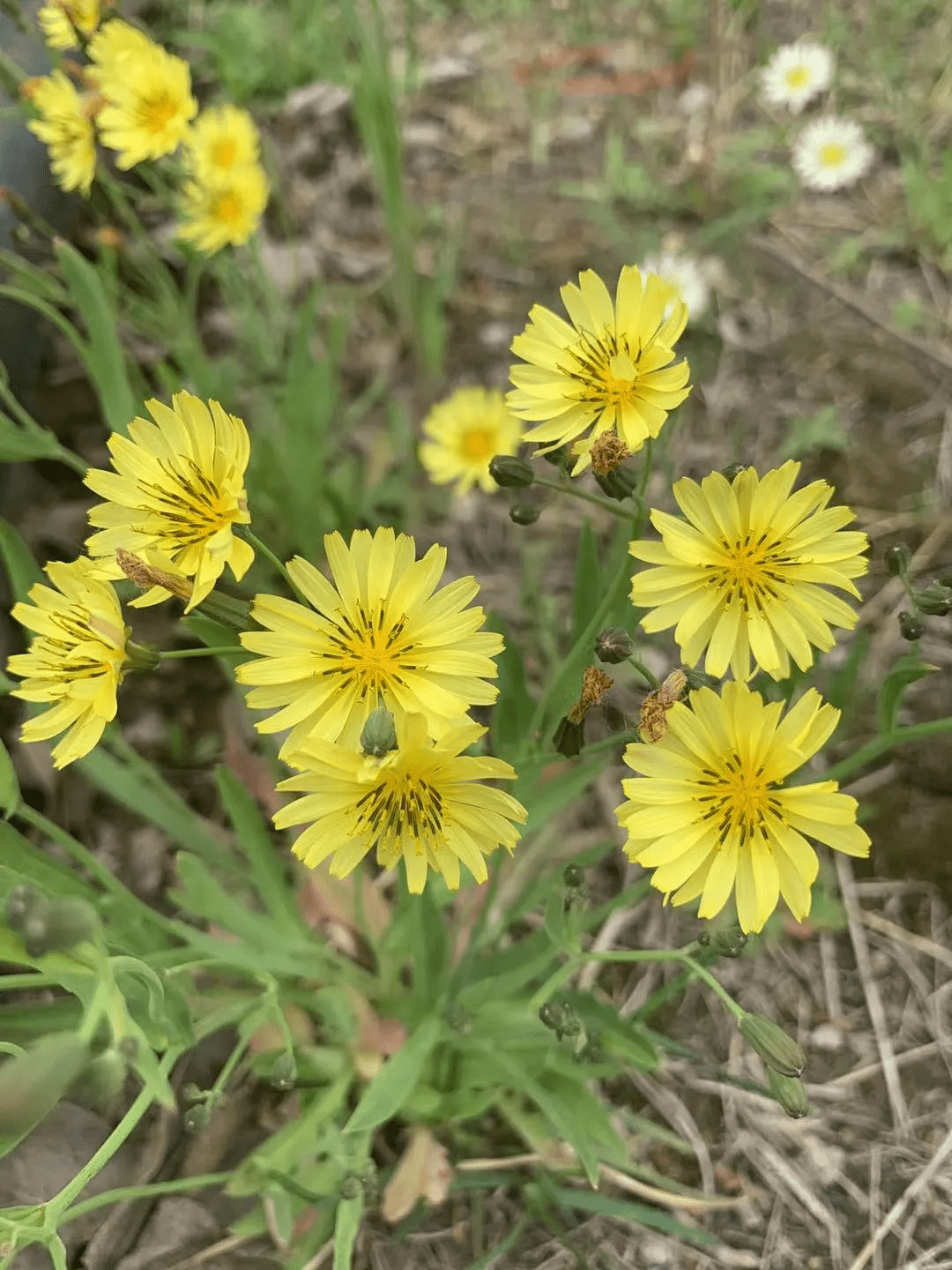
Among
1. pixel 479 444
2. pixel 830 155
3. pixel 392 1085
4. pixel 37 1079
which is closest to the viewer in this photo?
pixel 37 1079

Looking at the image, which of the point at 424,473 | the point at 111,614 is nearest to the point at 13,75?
the point at 424,473

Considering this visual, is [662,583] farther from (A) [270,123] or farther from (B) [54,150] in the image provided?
(A) [270,123]

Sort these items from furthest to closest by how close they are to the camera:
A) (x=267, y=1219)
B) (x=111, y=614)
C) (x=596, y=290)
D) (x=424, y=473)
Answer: (x=424, y=473)
(x=267, y=1219)
(x=596, y=290)
(x=111, y=614)

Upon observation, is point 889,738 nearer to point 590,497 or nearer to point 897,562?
point 897,562

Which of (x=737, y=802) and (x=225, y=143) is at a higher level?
(x=225, y=143)

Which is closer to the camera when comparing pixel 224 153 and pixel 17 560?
pixel 17 560

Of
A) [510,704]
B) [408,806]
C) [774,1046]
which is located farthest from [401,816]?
[774,1046]

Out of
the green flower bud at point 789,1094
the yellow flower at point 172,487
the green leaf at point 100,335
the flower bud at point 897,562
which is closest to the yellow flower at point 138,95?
the green leaf at point 100,335

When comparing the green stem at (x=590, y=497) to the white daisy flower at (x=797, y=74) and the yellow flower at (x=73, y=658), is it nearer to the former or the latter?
the yellow flower at (x=73, y=658)

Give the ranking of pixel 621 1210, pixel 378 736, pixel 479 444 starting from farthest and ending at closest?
pixel 479 444
pixel 621 1210
pixel 378 736
